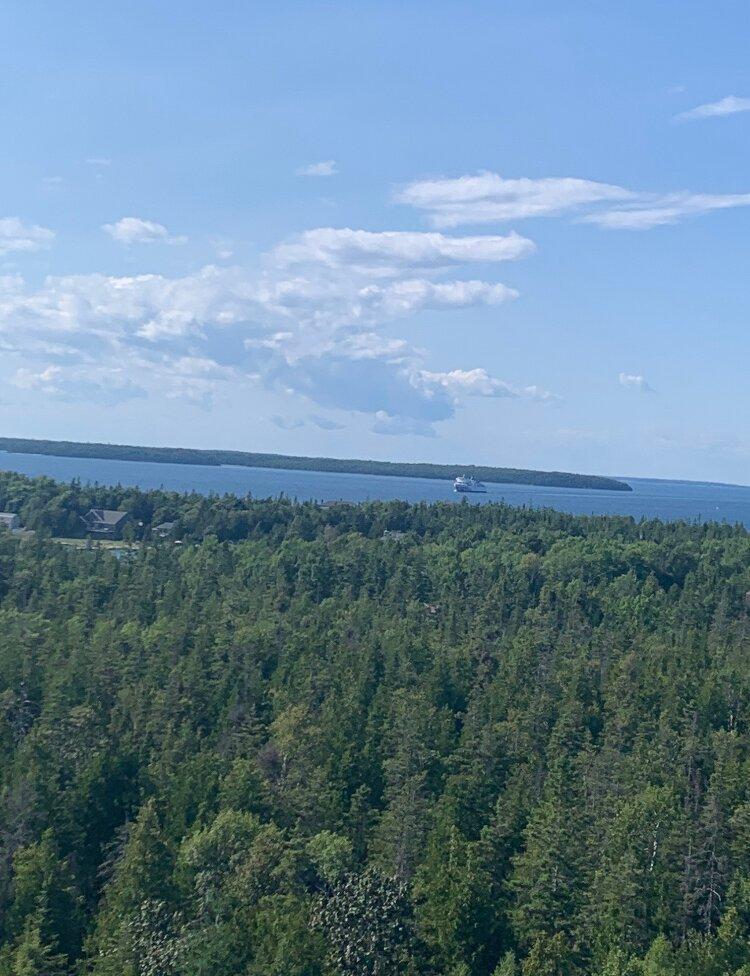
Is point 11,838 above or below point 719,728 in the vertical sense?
below

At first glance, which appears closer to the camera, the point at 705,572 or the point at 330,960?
the point at 330,960

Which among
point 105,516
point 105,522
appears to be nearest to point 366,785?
point 105,522

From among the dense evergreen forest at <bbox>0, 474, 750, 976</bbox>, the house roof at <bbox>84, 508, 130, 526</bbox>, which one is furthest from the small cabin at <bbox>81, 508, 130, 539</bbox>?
the dense evergreen forest at <bbox>0, 474, 750, 976</bbox>

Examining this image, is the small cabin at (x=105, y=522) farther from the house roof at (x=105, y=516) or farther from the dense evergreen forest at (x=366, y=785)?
the dense evergreen forest at (x=366, y=785)

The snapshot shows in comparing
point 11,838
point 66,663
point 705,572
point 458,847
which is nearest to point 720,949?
point 458,847

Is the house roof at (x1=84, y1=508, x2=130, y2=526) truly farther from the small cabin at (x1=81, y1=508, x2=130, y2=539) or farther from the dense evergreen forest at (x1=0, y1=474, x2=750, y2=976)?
the dense evergreen forest at (x1=0, y1=474, x2=750, y2=976)

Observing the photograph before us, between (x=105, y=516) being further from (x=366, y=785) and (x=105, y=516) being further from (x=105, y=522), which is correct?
(x=366, y=785)

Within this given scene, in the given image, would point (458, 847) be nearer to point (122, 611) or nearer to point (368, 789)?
Answer: point (368, 789)
